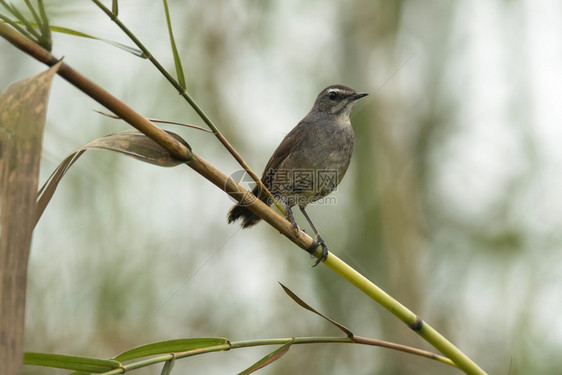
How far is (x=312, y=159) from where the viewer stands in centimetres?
416

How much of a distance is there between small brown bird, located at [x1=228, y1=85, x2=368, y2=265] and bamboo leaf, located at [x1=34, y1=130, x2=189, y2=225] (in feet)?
7.52

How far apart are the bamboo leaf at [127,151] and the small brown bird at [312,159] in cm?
229

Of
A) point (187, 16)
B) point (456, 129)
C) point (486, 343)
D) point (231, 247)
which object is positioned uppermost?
point (187, 16)

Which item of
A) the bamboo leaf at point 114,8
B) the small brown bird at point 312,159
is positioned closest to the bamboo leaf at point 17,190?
the bamboo leaf at point 114,8

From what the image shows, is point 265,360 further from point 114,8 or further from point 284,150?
point 284,150

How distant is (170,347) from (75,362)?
0.28 m

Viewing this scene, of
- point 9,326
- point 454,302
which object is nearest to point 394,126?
point 454,302

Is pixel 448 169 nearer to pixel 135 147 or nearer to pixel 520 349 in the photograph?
pixel 520 349

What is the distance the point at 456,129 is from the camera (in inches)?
242

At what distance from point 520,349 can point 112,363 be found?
372 centimetres

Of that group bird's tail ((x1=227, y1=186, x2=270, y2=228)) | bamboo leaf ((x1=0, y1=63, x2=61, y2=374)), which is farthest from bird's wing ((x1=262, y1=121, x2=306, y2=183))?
bamboo leaf ((x1=0, y1=63, x2=61, y2=374))

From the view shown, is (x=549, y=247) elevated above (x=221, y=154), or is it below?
below

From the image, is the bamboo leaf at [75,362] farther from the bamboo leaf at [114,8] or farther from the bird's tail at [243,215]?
the bird's tail at [243,215]

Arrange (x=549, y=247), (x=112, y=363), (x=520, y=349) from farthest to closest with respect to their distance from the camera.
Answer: (x=549, y=247) < (x=520, y=349) < (x=112, y=363)
